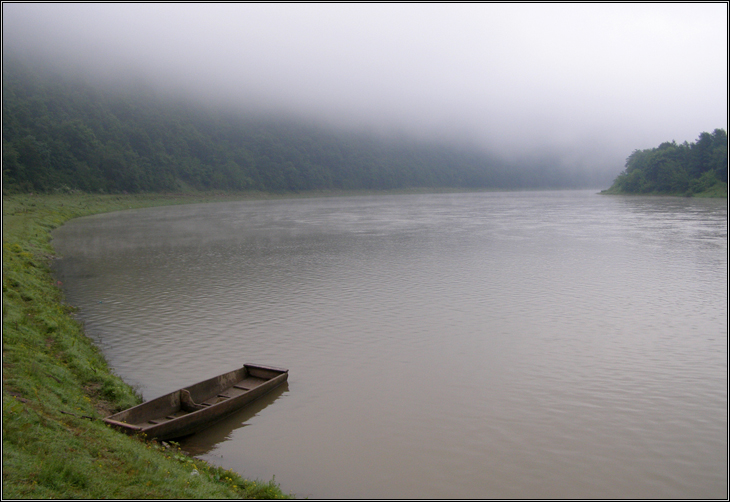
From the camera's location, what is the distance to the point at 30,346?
45.5 feet

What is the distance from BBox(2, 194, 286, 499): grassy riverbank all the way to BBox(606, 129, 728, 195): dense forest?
12187cm

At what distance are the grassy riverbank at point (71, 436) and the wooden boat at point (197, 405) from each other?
394 mm

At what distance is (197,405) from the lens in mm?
12023

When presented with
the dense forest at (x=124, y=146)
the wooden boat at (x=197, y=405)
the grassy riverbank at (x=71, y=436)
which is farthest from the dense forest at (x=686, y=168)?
the grassy riverbank at (x=71, y=436)

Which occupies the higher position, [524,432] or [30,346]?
[30,346]

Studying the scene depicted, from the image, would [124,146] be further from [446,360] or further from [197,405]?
[197,405]

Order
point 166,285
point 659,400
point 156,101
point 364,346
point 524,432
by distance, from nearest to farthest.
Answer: point 524,432 → point 659,400 → point 364,346 → point 166,285 → point 156,101

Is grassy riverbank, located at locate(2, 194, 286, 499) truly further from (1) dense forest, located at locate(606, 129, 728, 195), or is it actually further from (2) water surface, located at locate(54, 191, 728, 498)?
(1) dense forest, located at locate(606, 129, 728, 195)

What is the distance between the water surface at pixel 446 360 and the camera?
34.5 feet

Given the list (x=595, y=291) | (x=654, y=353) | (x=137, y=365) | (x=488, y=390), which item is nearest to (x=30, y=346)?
(x=137, y=365)

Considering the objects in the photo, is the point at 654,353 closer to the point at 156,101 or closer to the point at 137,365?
the point at 137,365

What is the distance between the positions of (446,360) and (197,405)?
7109 millimetres

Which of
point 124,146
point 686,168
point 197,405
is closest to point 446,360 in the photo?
point 197,405

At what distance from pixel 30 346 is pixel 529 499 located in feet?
38.6
